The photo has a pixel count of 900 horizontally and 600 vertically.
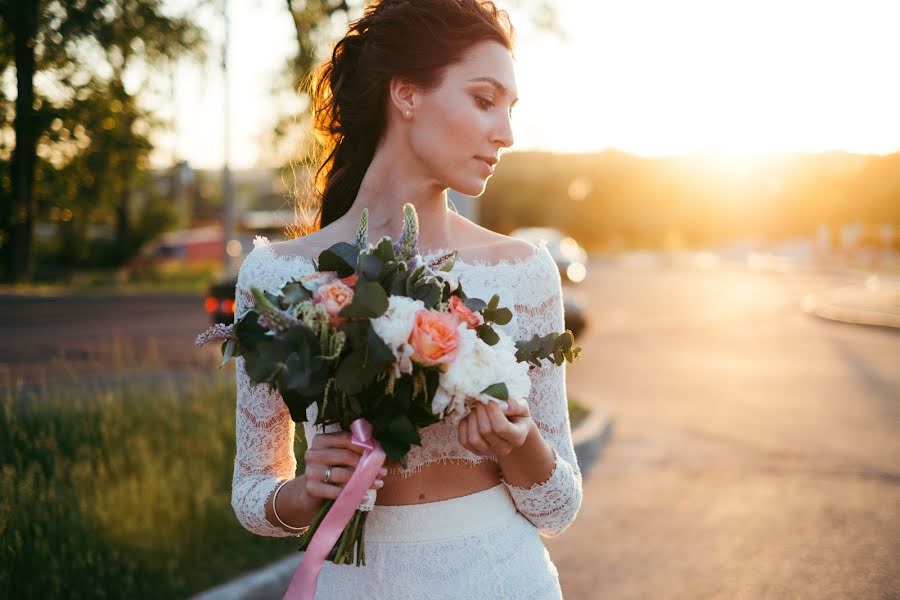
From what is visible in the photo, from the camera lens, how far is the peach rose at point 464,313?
1.72m

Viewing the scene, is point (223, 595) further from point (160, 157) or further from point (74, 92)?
point (160, 157)

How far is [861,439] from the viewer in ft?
28.7

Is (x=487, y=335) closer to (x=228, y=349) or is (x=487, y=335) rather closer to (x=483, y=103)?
(x=228, y=349)

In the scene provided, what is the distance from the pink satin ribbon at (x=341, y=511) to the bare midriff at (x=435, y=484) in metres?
0.25

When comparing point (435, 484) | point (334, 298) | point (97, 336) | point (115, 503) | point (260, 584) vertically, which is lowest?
point (97, 336)

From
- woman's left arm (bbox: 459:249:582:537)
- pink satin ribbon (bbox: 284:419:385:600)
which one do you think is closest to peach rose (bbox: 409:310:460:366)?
pink satin ribbon (bbox: 284:419:385:600)

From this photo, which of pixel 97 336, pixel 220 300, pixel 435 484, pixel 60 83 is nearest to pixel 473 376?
pixel 435 484

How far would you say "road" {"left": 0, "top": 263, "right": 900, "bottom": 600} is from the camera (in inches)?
212

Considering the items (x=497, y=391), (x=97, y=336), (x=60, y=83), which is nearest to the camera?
(x=497, y=391)

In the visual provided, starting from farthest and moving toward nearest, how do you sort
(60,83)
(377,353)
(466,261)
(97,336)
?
(97,336)
(60,83)
(466,261)
(377,353)

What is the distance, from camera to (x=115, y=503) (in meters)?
4.92

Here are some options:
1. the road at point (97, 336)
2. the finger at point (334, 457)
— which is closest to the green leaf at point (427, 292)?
the finger at point (334, 457)

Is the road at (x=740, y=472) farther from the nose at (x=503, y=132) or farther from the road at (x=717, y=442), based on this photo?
the nose at (x=503, y=132)

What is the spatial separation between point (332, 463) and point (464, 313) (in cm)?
39
